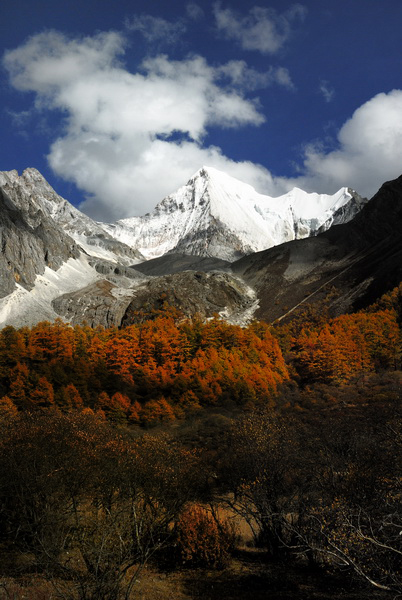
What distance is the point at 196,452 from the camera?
41.2m

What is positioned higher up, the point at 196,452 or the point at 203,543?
the point at 196,452

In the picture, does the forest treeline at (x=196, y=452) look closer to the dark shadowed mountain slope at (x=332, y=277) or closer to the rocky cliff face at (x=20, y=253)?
the dark shadowed mountain slope at (x=332, y=277)

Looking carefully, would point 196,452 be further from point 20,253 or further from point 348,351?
point 20,253

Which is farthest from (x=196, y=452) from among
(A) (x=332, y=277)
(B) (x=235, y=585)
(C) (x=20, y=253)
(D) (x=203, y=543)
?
(C) (x=20, y=253)

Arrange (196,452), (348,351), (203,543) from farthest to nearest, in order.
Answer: (348,351) → (196,452) → (203,543)

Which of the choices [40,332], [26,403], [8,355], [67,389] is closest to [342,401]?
[67,389]

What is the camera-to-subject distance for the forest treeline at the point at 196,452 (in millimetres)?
20859

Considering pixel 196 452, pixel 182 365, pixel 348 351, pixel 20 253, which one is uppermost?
pixel 20 253

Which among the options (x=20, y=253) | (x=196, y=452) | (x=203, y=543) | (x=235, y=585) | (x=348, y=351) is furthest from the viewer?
(x=20, y=253)

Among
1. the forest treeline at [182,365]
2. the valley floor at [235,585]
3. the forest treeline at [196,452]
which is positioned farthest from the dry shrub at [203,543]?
the forest treeline at [182,365]

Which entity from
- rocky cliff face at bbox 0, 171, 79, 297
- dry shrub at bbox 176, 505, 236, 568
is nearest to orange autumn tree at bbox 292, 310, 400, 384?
Answer: dry shrub at bbox 176, 505, 236, 568

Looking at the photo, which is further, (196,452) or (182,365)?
(182,365)

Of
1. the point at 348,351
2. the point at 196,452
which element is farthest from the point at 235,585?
the point at 348,351

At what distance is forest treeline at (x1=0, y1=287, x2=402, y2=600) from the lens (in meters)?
20.9
